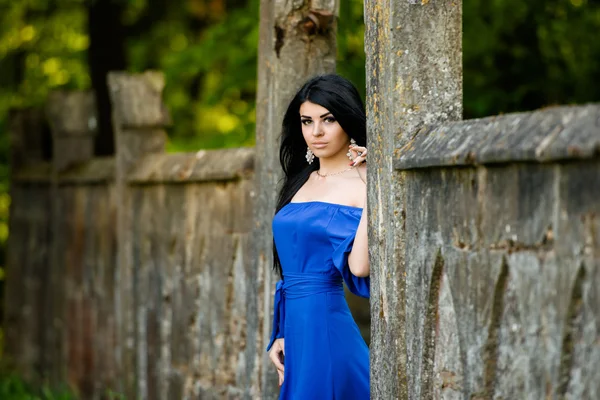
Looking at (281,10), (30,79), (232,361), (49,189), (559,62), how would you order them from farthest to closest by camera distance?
1. (30,79)
2. (49,189)
3. (559,62)
4. (232,361)
5. (281,10)

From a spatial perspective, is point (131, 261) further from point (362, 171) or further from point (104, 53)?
point (104, 53)

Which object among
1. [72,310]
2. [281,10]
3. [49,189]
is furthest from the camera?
[49,189]

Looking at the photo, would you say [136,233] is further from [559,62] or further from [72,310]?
[559,62]

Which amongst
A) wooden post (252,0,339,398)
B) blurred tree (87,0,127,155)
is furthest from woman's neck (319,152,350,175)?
blurred tree (87,0,127,155)

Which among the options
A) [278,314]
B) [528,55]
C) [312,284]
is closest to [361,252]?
[312,284]

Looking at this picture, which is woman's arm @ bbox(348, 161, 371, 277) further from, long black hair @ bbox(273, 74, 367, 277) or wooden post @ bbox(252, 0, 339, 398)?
wooden post @ bbox(252, 0, 339, 398)

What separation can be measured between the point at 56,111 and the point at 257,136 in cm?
343

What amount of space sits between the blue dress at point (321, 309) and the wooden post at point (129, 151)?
2613 millimetres

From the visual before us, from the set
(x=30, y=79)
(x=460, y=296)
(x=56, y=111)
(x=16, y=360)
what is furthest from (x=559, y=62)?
(x=30, y=79)

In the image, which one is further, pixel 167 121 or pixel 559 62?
pixel 559 62

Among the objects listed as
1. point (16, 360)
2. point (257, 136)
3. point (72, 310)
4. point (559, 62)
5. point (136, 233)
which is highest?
point (559, 62)

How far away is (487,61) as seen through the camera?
7113 millimetres

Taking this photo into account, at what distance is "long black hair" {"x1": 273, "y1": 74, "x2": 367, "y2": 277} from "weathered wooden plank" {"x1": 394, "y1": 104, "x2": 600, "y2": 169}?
0.60m

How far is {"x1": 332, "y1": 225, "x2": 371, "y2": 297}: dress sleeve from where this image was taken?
3791 mm
